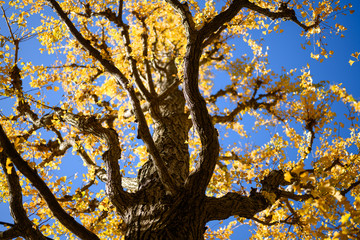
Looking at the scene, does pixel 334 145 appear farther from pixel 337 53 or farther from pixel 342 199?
pixel 337 53

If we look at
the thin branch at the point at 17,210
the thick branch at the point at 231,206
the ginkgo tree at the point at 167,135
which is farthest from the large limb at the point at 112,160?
the thick branch at the point at 231,206

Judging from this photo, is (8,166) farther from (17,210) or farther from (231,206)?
(231,206)

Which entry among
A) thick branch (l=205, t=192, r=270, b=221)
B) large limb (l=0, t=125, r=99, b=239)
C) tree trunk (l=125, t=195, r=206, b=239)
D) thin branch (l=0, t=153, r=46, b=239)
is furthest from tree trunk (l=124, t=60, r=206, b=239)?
thin branch (l=0, t=153, r=46, b=239)

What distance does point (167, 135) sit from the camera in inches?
212

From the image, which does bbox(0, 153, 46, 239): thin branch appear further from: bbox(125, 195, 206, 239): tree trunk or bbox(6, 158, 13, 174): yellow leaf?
bbox(125, 195, 206, 239): tree trunk

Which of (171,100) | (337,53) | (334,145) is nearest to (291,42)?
(337,53)

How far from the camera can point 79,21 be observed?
7020 mm

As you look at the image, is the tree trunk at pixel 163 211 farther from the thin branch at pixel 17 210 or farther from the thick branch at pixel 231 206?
the thin branch at pixel 17 210

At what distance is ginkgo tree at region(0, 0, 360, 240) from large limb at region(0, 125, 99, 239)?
0.04 ft

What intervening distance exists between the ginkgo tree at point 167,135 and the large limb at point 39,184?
0.04 feet

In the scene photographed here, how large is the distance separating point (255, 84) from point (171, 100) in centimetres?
243

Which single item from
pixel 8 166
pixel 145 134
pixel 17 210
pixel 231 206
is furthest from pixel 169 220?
pixel 8 166

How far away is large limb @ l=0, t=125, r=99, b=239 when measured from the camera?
2967 millimetres

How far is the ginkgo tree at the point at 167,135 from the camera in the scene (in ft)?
10.7
